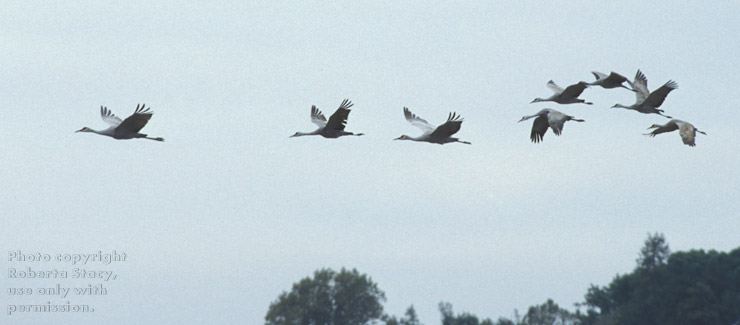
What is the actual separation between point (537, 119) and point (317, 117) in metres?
6.59

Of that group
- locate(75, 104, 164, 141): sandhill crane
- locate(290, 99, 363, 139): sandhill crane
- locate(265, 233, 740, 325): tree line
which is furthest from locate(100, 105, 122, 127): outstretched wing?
locate(265, 233, 740, 325): tree line

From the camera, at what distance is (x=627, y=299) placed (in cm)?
8481

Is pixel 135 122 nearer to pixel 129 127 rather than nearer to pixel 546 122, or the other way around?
pixel 129 127

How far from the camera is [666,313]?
254ft

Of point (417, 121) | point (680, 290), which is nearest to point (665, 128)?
point (417, 121)

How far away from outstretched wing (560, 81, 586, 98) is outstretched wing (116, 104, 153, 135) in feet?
37.0

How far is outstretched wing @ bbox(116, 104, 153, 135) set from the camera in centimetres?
3247

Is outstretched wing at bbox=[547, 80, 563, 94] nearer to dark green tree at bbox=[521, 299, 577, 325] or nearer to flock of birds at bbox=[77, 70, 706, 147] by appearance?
flock of birds at bbox=[77, 70, 706, 147]

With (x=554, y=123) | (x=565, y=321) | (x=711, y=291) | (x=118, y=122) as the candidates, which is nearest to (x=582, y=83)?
(x=554, y=123)

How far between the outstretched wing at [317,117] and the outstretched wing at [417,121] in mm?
2521

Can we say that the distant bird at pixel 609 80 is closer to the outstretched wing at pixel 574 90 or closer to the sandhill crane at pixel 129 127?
the outstretched wing at pixel 574 90

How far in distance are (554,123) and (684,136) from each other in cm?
480

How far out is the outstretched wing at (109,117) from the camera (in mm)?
36188

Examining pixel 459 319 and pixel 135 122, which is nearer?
pixel 135 122
